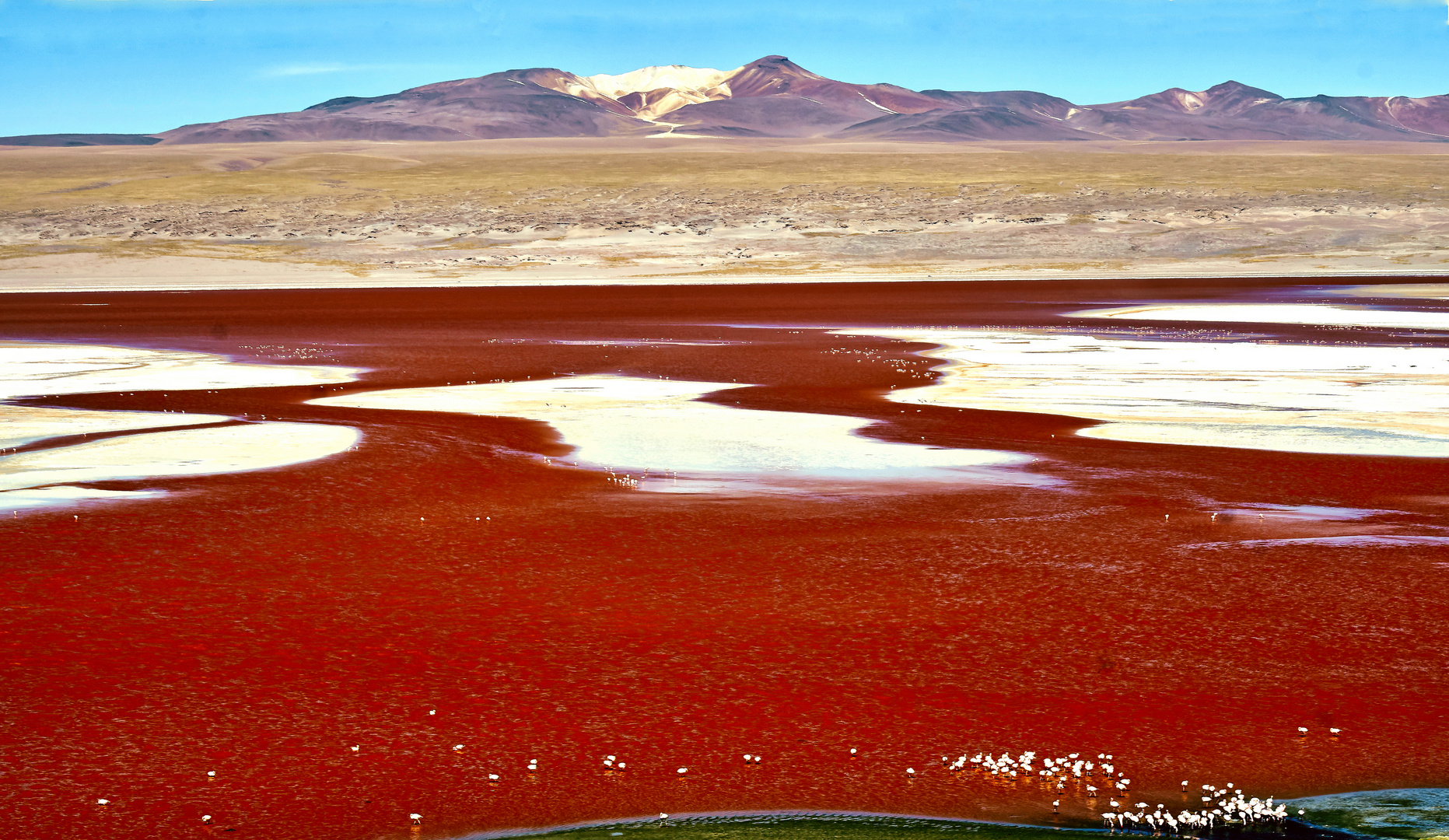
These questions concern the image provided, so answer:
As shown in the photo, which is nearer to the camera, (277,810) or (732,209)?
(277,810)

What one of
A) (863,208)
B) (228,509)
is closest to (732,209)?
(863,208)

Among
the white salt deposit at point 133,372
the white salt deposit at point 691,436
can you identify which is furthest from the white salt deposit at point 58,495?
the white salt deposit at point 133,372

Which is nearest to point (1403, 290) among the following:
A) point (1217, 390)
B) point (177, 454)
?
point (1217, 390)

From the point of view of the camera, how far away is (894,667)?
8.66m

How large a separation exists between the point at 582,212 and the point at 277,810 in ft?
249

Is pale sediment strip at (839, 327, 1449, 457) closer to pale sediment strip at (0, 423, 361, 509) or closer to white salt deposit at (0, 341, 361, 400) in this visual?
pale sediment strip at (0, 423, 361, 509)

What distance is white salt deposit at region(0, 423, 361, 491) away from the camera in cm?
1477

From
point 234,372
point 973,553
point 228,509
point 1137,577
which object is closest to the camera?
point 1137,577

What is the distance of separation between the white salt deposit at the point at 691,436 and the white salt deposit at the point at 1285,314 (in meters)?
17.6

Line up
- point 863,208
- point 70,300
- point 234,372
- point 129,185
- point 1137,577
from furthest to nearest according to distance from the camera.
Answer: point 129,185 → point 863,208 → point 70,300 → point 234,372 → point 1137,577

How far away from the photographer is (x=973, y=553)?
11414 mm

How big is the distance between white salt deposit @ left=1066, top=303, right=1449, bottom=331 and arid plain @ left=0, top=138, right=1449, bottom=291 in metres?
19.7

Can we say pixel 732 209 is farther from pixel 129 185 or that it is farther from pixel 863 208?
pixel 129 185

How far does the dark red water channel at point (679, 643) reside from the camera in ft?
22.8
